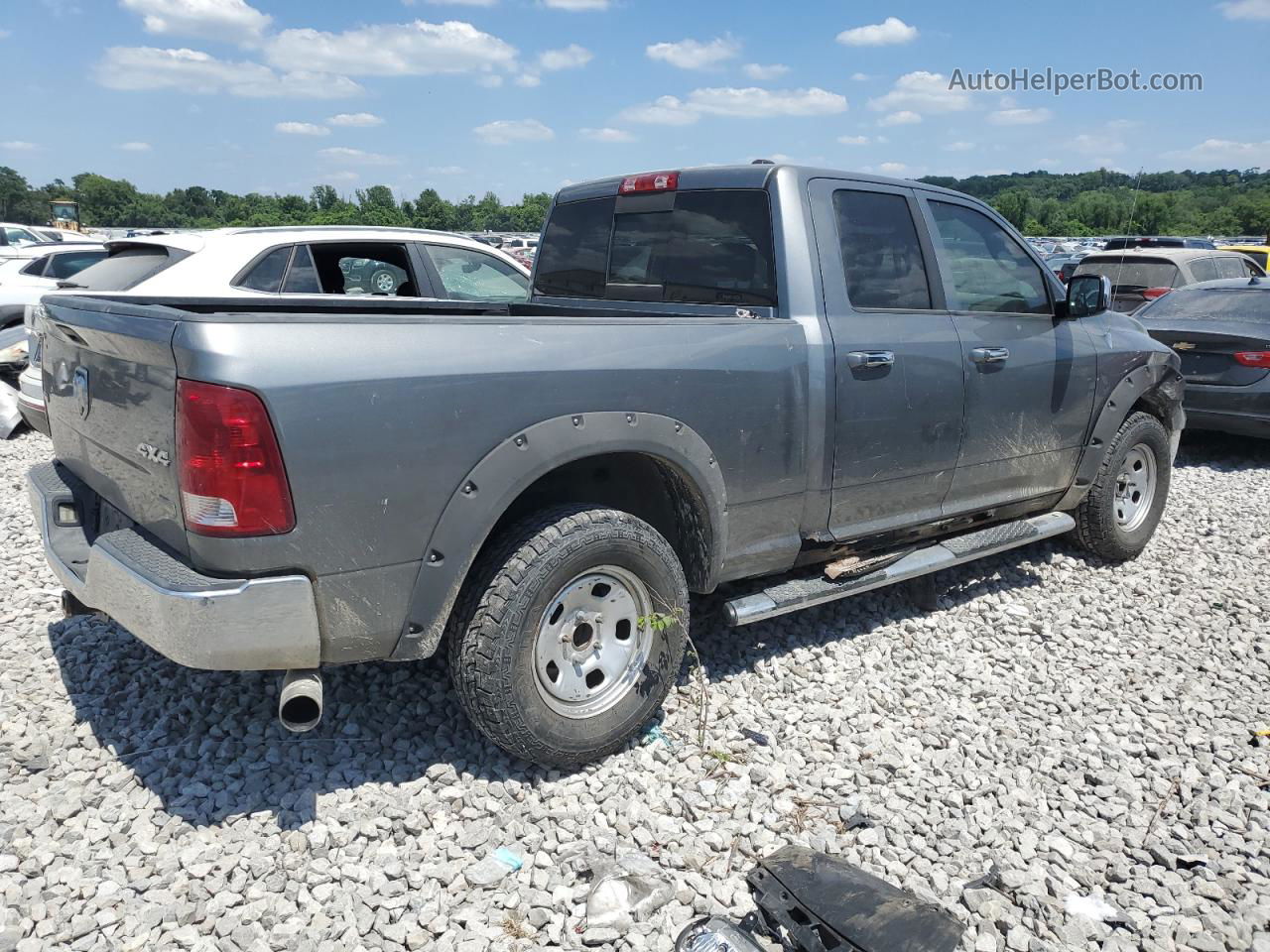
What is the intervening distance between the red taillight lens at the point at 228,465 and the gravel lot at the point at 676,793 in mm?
1046

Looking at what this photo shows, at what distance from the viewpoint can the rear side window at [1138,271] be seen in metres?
11.4

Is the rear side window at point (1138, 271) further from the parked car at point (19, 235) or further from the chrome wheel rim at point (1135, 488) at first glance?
the parked car at point (19, 235)

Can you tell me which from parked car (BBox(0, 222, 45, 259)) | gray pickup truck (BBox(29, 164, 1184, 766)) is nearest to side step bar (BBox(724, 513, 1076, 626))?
gray pickup truck (BBox(29, 164, 1184, 766))

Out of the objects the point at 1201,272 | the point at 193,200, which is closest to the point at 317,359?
the point at 1201,272

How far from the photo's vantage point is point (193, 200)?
91250 mm

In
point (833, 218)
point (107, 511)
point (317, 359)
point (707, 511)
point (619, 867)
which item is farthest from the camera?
point (833, 218)

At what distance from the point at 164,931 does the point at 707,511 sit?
2054mm

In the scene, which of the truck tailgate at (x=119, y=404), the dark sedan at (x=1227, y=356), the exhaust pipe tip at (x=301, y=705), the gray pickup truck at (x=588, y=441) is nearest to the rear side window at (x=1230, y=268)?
the dark sedan at (x=1227, y=356)

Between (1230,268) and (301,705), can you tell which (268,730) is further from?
(1230,268)

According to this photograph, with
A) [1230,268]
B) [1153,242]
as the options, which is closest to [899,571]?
[1230,268]

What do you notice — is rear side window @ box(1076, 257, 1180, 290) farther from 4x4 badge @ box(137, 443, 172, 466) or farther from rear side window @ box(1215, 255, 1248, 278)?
4x4 badge @ box(137, 443, 172, 466)

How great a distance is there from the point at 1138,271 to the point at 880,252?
31.2ft

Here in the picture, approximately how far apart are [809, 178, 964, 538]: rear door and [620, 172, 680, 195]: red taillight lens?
627mm

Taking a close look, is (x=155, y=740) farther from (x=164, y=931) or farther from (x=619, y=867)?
(x=619, y=867)
